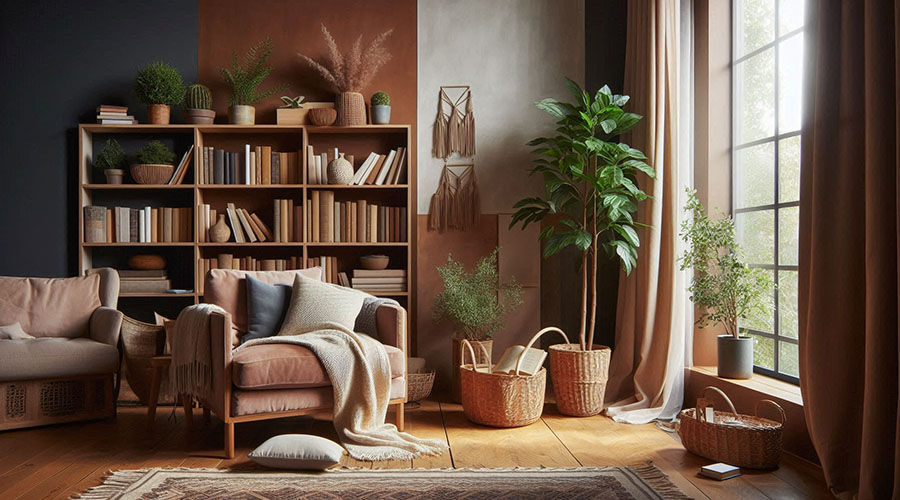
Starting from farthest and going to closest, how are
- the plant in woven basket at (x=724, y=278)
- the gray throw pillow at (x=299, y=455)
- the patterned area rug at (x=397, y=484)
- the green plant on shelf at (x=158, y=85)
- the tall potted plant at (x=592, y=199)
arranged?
the green plant on shelf at (x=158, y=85) → the tall potted plant at (x=592, y=199) → the plant in woven basket at (x=724, y=278) → the gray throw pillow at (x=299, y=455) → the patterned area rug at (x=397, y=484)

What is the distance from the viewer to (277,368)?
3020 millimetres

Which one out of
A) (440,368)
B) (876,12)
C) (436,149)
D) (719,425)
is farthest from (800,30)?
(440,368)

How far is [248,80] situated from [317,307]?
194 cm

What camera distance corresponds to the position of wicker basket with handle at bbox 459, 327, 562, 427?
3502mm

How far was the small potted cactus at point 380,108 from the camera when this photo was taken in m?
4.54

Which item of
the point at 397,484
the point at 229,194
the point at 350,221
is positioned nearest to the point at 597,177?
the point at 350,221

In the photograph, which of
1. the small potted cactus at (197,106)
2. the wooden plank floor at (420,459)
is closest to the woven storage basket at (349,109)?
the small potted cactus at (197,106)

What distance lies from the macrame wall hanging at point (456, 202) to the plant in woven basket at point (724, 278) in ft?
5.00

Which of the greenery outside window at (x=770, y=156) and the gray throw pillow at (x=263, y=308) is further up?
the greenery outside window at (x=770, y=156)

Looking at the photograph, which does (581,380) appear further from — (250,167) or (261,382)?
(250,167)

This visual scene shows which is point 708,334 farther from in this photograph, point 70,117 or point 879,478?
point 70,117

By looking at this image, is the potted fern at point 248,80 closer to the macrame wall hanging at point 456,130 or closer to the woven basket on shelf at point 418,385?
the macrame wall hanging at point 456,130

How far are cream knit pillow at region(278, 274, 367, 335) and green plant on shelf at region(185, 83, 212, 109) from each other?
1.62m

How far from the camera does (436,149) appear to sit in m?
4.73
